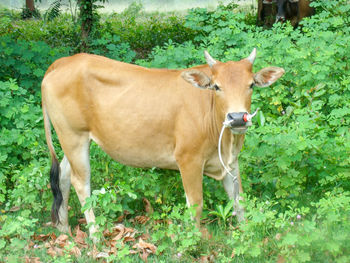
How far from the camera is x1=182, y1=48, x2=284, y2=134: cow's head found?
4.32 m

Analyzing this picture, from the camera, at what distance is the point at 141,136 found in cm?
494

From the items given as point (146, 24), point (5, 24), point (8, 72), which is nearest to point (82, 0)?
point (8, 72)

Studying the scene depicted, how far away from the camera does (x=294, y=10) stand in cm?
1075

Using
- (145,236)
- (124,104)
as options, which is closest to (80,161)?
(124,104)

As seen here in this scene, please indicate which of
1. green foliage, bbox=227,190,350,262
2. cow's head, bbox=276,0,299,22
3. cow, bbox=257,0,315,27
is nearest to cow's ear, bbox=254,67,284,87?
green foliage, bbox=227,190,350,262

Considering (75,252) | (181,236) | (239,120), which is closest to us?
(239,120)

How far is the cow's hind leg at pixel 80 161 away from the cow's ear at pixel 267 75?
1.75m

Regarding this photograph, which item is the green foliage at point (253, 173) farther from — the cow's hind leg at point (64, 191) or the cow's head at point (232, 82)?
the cow's head at point (232, 82)

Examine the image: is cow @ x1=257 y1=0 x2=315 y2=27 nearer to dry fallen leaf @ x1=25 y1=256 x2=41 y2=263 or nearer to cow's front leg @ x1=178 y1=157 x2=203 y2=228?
cow's front leg @ x1=178 y1=157 x2=203 y2=228

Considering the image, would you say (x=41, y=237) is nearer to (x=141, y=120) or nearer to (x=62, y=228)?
(x=62, y=228)

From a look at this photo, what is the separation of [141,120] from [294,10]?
6856mm

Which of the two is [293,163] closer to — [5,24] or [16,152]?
[16,152]

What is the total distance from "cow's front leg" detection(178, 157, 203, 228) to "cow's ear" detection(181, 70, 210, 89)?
68cm

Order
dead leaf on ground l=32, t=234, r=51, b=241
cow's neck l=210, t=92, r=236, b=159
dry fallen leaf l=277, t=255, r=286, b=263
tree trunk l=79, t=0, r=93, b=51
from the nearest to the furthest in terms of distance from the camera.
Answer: dry fallen leaf l=277, t=255, r=286, b=263 → cow's neck l=210, t=92, r=236, b=159 → dead leaf on ground l=32, t=234, r=51, b=241 → tree trunk l=79, t=0, r=93, b=51
